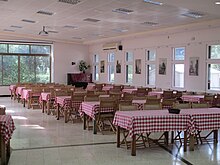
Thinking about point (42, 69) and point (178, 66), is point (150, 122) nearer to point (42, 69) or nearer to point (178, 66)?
point (178, 66)

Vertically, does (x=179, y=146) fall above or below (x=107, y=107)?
below

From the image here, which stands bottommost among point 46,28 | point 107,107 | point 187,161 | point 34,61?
point 187,161

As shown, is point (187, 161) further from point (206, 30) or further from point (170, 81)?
point (170, 81)

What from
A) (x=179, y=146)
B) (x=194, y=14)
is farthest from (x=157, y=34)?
(x=179, y=146)

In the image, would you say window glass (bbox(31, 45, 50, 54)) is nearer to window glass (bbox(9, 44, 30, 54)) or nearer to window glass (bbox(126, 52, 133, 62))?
window glass (bbox(9, 44, 30, 54))

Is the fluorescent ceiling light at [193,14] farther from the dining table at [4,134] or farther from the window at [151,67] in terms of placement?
the dining table at [4,134]

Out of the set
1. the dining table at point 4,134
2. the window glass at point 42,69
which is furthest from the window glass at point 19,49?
the dining table at point 4,134

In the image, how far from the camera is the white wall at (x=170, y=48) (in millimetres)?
11961

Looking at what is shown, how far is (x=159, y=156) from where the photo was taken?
19.0 feet

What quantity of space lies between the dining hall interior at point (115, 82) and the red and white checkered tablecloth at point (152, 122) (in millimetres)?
19

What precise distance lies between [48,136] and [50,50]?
44.6 ft

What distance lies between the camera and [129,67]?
55.5 ft

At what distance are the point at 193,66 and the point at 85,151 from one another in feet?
25.5

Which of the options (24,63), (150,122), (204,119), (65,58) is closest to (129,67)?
(65,58)
